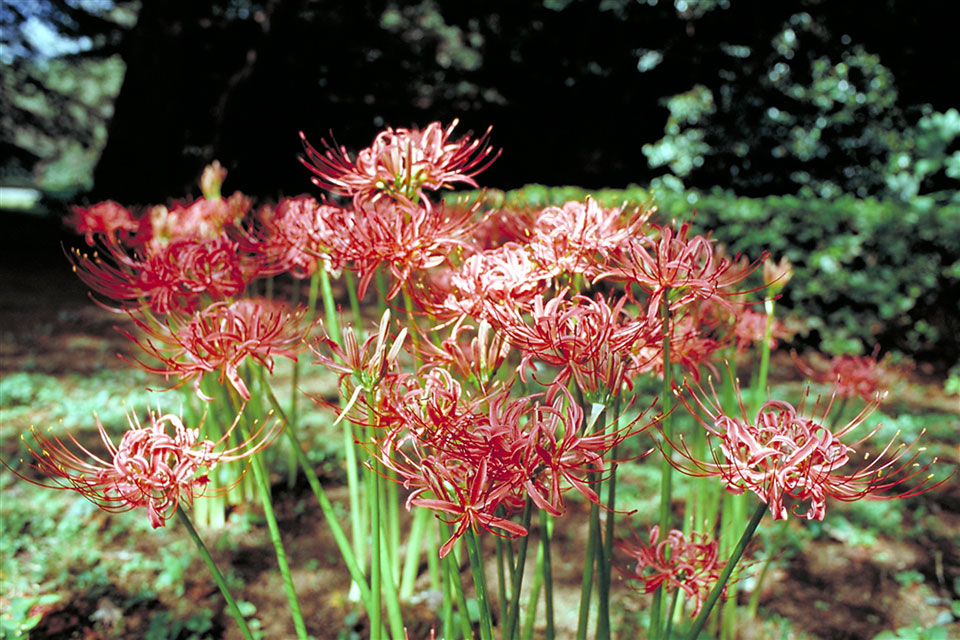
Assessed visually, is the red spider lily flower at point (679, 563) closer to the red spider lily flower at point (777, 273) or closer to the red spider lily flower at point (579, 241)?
the red spider lily flower at point (579, 241)

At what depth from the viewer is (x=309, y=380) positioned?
4816mm

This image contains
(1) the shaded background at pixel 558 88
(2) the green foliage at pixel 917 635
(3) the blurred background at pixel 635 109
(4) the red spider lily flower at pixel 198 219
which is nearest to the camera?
(2) the green foliage at pixel 917 635

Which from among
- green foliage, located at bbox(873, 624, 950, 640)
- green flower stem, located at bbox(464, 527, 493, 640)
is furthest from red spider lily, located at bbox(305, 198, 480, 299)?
green foliage, located at bbox(873, 624, 950, 640)

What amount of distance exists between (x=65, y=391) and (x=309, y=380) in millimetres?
1536

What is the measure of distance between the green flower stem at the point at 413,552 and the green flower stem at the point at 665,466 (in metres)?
0.93

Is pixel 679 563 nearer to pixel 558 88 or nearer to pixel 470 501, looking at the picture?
pixel 470 501

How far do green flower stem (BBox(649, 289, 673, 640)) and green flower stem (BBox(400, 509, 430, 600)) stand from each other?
0.93 meters

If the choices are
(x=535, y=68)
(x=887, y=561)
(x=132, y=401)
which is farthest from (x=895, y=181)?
(x=132, y=401)

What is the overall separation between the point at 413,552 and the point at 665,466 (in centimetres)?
117

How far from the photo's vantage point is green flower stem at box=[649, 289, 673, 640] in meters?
1.21

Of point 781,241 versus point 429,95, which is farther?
point 429,95

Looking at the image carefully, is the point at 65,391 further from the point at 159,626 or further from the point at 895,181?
the point at 895,181

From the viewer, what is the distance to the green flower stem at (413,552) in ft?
7.38

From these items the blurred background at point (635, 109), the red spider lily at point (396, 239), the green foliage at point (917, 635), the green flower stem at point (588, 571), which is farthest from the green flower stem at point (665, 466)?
the blurred background at point (635, 109)
